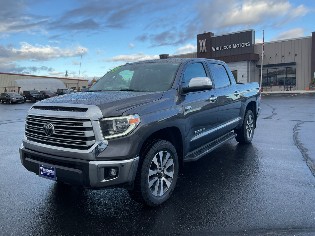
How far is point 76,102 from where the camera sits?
13.0ft

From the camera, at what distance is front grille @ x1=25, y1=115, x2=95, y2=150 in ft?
12.2

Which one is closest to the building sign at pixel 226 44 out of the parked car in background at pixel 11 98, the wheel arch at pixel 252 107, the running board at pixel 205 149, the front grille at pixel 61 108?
the parked car in background at pixel 11 98

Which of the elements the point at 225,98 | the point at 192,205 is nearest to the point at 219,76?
the point at 225,98

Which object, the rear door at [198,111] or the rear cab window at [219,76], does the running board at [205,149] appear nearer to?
the rear door at [198,111]

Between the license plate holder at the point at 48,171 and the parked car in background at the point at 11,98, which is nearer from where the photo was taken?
the license plate holder at the point at 48,171

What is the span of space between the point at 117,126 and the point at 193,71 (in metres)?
2.18

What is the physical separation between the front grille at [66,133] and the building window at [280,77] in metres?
44.4

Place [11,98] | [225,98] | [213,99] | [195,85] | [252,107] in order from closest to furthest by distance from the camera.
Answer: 1. [195,85]
2. [213,99]
3. [225,98]
4. [252,107]
5. [11,98]

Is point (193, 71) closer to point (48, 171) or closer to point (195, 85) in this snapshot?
point (195, 85)

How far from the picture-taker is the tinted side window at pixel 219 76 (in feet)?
20.0

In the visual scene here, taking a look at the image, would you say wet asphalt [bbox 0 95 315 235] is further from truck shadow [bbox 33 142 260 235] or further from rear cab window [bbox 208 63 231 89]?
rear cab window [bbox 208 63 231 89]

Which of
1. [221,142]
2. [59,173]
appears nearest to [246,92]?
[221,142]

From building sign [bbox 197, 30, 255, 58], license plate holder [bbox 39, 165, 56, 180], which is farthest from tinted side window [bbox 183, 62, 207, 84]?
building sign [bbox 197, 30, 255, 58]

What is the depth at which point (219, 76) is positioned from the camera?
6324 millimetres
